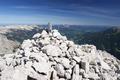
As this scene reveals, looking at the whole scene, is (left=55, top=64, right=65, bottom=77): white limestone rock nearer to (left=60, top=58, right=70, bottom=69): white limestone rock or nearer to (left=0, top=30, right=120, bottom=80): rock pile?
(left=0, top=30, right=120, bottom=80): rock pile

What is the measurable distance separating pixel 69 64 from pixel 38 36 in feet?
45.6

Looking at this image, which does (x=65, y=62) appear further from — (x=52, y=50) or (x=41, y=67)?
(x=41, y=67)

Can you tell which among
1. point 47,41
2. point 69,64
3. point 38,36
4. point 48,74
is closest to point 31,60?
point 48,74

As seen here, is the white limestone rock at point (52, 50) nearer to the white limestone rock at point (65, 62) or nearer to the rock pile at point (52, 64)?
the rock pile at point (52, 64)

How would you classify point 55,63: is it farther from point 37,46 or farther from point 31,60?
point 37,46

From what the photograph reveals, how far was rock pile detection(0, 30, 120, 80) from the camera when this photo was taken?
33125 mm

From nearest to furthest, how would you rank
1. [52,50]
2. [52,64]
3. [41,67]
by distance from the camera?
[41,67]
[52,64]
[52,50]

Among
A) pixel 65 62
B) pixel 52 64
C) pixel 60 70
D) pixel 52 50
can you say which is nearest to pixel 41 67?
pixel 60 70

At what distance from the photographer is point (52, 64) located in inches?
1486

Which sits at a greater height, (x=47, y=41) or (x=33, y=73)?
(x=47, y=41)

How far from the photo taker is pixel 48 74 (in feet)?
115

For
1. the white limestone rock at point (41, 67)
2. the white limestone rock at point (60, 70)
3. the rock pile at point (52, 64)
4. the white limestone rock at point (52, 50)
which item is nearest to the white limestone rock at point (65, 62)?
the rock pile at point (52, 64)

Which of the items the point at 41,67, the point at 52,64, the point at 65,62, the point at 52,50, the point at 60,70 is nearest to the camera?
the point at 41,67

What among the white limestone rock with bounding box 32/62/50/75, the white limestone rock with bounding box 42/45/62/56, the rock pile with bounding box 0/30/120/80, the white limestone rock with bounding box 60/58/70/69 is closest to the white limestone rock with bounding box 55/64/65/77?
the rock pile with bounding box 0/30/120/80
